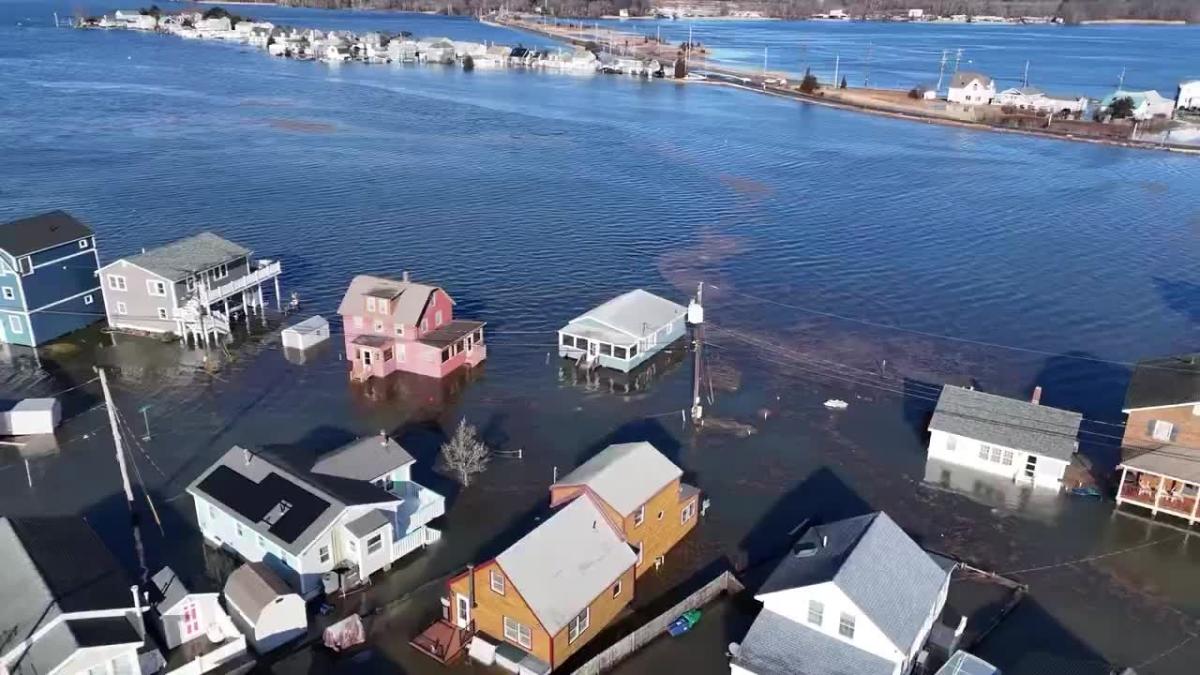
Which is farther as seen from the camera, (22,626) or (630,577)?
(630,577)

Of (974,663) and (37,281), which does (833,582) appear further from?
(37,281)

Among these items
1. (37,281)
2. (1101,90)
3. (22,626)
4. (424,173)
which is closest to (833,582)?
(22,626)

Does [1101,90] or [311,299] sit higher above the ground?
[1101,90]

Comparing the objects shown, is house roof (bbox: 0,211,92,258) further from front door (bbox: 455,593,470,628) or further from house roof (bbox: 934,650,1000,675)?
house roof (bbox: 934,650,1000,675)

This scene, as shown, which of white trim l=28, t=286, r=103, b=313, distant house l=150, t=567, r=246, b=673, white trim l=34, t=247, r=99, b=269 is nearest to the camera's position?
distant house l=150, t=567, r=246, b=673

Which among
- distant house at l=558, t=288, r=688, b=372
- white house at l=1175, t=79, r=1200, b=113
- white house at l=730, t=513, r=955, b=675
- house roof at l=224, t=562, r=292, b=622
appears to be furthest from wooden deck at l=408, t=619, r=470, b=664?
white house at l=1175, t=79, r=1200, b=113

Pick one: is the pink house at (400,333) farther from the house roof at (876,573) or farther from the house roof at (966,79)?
the house roof at (966,79)
